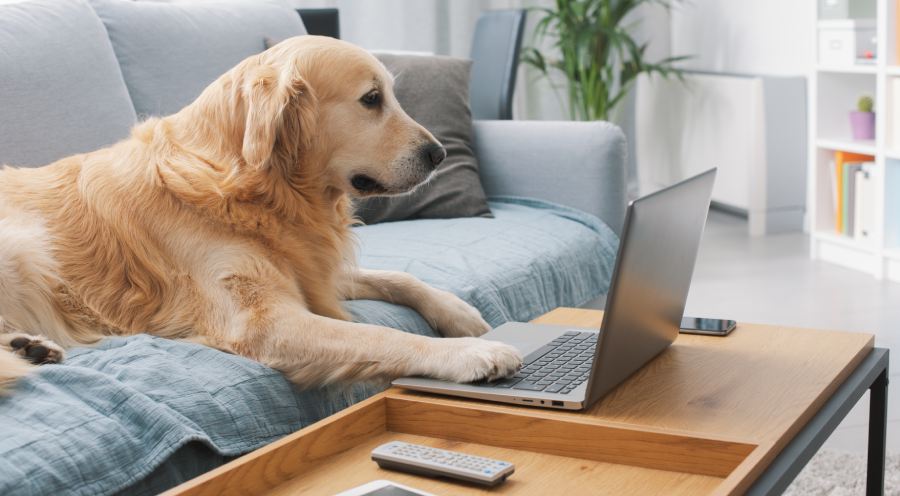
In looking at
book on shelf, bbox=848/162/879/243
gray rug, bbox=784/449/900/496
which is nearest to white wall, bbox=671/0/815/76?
book on shelf, bbox=848/162/879/243

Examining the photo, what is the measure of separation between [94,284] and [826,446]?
150 cm

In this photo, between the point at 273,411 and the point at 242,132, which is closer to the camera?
the point at 273,411

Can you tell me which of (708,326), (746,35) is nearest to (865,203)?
(746,35)

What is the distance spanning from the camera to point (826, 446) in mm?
2059

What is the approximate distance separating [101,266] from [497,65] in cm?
204

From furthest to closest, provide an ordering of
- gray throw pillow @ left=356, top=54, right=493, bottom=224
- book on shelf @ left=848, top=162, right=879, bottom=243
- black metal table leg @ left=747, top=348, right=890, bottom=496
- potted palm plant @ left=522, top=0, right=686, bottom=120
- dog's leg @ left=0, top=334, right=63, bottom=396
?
potted palm plant @ left=522, top=0, right=686, bottom=120 < book on shelf @ left=848, top=162, right=879, bottom=243 < gray throw pillow @ left=356, top=54, right=493, bottom=224 < dog's leg @ left=0, top=334, right=63, bottom=396 < black metal table leg @ left=747, top=348, right=890, bottom=496

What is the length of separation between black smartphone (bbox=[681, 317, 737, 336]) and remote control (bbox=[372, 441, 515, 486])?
1.93ft

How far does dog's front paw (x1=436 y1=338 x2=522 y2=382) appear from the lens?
1263 mm

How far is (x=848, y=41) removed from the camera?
3.88 meters

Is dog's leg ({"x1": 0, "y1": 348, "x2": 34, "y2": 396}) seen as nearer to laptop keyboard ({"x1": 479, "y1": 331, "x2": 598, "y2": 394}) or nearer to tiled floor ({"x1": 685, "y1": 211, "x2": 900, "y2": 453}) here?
laptop keyboard ({"x1": 479, "y1": 331, "x2": 598, "y2": 394})

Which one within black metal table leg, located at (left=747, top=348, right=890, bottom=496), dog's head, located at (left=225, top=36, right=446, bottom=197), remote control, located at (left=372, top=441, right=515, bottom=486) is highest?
dog's head, located at (left=225, top=36, right=446, bottom=197)

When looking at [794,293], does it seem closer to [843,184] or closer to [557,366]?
[843,184]

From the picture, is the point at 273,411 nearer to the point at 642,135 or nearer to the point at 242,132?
the point at 242,132

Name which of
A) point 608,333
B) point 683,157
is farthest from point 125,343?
point 683,157
